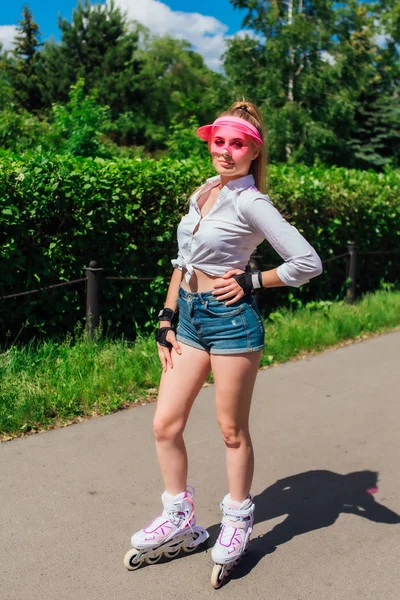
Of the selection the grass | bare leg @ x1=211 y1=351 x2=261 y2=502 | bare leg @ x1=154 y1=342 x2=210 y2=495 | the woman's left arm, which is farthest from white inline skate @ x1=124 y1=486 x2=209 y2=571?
the grass

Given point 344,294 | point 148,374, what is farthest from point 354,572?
point 344,294

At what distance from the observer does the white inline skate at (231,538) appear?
2.89 metres

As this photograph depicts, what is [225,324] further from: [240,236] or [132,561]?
[132,561]

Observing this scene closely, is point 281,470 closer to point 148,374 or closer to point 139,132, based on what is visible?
point 148,374

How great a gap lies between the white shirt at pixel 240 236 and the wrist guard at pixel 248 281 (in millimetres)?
68

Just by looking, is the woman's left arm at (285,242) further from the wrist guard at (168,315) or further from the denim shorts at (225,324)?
the wrist guard at (168,315)

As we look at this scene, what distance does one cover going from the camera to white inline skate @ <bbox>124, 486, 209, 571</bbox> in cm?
298

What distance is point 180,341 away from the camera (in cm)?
305

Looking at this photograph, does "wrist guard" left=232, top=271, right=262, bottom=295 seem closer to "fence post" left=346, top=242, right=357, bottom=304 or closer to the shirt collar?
the shirt collar

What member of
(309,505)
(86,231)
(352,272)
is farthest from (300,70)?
(309,505)

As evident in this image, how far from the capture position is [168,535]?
3006 mm

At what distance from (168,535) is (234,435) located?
1.78 feet

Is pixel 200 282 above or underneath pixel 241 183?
underneath

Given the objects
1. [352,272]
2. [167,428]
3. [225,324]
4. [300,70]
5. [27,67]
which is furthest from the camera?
[27,67]
